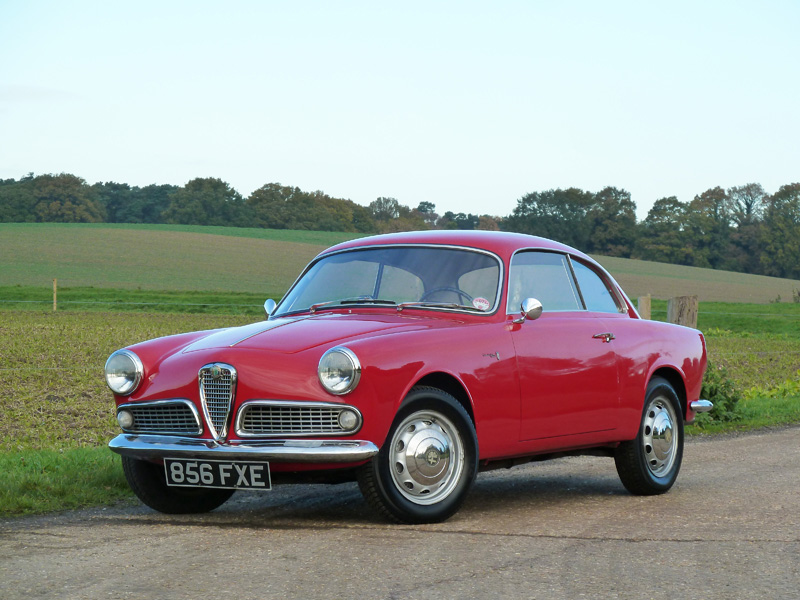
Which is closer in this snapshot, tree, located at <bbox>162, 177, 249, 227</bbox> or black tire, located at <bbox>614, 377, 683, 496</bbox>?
black tire, located at <bbox>614, 377, 683, 496</bbox>

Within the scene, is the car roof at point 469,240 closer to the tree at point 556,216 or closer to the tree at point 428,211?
the tree at point 556,216

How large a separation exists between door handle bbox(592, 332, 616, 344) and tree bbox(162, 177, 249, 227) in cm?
8840

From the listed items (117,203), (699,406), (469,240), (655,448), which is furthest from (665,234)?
(469,240)

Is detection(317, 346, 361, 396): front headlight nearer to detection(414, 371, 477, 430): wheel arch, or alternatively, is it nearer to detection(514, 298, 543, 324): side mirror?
detection(414, 371, 477, 430): wheel arch

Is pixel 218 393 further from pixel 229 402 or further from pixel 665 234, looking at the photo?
pixel 665 234

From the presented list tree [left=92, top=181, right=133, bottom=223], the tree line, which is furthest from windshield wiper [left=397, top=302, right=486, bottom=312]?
tree [left=92, top=181, right=133, bottom=223]

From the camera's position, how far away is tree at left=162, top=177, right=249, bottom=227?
310 feet

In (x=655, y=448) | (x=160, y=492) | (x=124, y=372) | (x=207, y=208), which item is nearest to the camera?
(x=124, y=372)

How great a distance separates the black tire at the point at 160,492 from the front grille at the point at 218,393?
87 cm

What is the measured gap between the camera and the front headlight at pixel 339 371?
5746mm

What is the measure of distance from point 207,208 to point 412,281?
3538 inches

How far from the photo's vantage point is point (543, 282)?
743 cm

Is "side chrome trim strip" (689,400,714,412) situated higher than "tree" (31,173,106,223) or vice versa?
"tree" (31,173,106,223)

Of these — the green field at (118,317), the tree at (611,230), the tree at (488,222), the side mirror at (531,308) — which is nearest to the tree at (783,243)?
the tree at (611,230)
